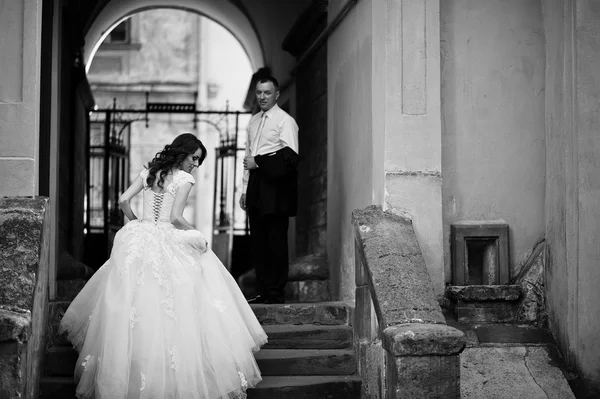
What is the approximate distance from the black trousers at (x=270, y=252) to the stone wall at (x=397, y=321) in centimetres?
120

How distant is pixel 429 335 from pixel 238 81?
2392 cm

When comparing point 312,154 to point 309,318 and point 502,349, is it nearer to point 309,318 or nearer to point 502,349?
point 309,318

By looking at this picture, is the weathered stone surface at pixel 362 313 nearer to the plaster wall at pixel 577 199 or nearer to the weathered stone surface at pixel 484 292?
the weathered stone surface at pixel 484 292

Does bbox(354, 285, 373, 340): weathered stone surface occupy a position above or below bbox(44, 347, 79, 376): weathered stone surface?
above

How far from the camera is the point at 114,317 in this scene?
6312mm

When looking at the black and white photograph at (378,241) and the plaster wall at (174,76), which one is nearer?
the black and white photograph at (378,241)

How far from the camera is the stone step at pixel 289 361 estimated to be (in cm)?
691

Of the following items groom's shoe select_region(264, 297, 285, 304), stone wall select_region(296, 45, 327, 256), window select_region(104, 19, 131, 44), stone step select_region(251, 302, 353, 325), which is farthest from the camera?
window select_region(104, 19, 131, 44)

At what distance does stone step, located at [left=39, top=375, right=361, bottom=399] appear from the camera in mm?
6637

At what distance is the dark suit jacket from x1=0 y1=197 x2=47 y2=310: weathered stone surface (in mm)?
2193

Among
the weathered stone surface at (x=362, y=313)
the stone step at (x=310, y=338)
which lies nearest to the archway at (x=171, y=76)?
the stone step at (x=310, y=338)

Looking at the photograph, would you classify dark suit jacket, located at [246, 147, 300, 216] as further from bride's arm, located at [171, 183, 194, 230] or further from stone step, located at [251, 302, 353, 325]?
bride's arm, located at [171, 183, 194, 230]

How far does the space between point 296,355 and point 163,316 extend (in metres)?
1.25

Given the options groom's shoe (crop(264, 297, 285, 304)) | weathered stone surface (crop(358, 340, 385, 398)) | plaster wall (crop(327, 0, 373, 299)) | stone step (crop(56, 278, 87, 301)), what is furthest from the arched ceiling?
weathered stone surface (crop(358, 340, 385, 398))
